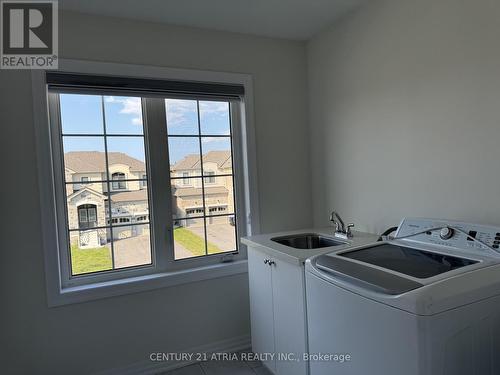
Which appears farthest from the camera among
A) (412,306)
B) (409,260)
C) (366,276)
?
(409,260)

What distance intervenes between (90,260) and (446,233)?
206 cm

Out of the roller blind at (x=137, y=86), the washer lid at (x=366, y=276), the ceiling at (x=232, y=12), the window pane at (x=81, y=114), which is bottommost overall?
the washer lid at (x=366, y=276)

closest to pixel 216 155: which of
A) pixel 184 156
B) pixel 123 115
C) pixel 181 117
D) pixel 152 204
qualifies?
pixel 184 156

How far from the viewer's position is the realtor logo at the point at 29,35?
5.98 feet

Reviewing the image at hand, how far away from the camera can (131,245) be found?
7.27 feet

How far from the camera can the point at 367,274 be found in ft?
3.92

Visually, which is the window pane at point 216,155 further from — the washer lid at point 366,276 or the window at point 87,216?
the washer lid at point 366,276

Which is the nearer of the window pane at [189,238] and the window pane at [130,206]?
the window pane at [130,206]

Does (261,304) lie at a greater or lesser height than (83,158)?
lesser

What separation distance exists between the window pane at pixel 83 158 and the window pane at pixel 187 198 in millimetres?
491

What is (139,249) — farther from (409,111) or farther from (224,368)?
(409,111)

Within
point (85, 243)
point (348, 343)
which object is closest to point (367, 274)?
point (348, 343)

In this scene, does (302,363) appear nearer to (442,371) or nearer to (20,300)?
(442,371)

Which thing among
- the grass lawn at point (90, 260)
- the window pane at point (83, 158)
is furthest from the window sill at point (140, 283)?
the window pane at point (83, 158)
